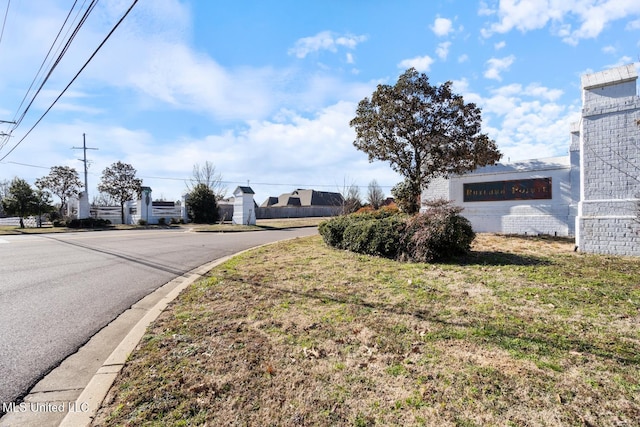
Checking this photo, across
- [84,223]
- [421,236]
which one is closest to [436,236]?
[421,236]

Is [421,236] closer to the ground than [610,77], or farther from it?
closer to the ground

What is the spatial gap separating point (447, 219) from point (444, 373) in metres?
5.26

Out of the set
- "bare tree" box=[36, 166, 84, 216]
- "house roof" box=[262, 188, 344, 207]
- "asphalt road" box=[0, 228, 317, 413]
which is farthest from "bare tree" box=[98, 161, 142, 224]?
"house roof" box=[262, 188, 344, 207]

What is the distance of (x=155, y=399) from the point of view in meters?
2.50

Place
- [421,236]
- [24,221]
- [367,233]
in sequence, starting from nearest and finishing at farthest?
1. [421,236]
2. [367,233]
3. [24,221]

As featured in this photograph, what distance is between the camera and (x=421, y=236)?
24.3ft

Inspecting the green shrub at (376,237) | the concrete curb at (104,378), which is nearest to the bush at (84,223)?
the green shrub at (376,237)

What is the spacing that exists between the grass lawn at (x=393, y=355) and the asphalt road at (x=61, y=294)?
915mm

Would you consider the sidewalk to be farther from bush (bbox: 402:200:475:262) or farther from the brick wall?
the brick wall

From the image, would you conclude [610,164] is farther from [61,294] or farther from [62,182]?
[62,182]

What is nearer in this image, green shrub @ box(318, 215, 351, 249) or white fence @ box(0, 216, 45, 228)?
green shrub @ box(318, 215, 351, 249)

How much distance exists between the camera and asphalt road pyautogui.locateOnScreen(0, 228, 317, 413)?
332cm

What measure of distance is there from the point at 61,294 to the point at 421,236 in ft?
23.4

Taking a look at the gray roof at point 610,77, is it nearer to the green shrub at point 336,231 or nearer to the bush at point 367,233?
the bush at point 367,233
